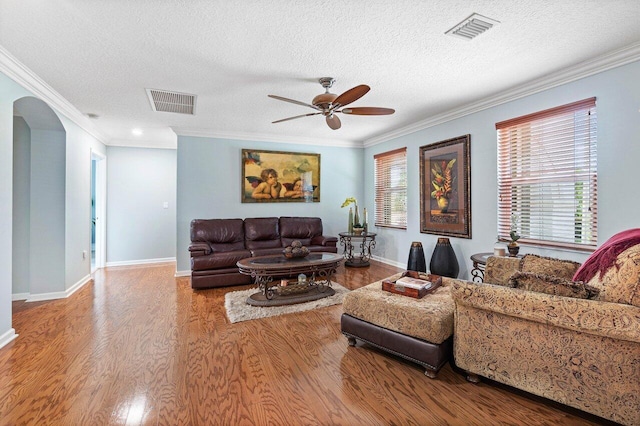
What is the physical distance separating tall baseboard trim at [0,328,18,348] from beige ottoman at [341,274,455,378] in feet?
9.56

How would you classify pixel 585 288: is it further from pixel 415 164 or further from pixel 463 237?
pixel 415 164

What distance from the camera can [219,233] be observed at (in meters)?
5.00

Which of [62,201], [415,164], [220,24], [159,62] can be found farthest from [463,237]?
[62,201]

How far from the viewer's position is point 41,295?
381 cm

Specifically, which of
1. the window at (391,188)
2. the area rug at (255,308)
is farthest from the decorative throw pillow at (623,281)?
the window at (391,188)

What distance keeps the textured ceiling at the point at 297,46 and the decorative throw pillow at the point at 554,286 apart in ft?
5.96

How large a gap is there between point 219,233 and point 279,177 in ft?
5.19

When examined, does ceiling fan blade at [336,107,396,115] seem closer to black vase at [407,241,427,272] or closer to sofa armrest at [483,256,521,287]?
sofa armrest at [483,256,521,287]

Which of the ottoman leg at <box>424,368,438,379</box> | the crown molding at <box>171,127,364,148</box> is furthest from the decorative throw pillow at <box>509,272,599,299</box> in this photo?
the crown molding at <box>171,127,364,148</box>

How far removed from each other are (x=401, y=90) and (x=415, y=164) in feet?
5.95

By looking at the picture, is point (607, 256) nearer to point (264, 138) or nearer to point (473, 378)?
point (473, 378)

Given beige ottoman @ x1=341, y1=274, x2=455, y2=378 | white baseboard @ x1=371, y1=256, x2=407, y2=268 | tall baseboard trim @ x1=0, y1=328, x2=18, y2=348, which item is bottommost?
tall baseboard trim @ x1=0, y1=328, x2=18, y2=348

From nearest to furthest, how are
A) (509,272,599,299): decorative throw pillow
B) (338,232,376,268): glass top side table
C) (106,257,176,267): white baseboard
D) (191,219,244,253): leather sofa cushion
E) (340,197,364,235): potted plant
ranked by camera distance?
(509,272,599,299): decorative throw pillow → (191,219,244,253): leather sofa cushion → (338,232,376,268): glass top side table → (340,197,364,235): potted plant → (106,257,176,267): white baseboard

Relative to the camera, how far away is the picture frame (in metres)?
4.18
